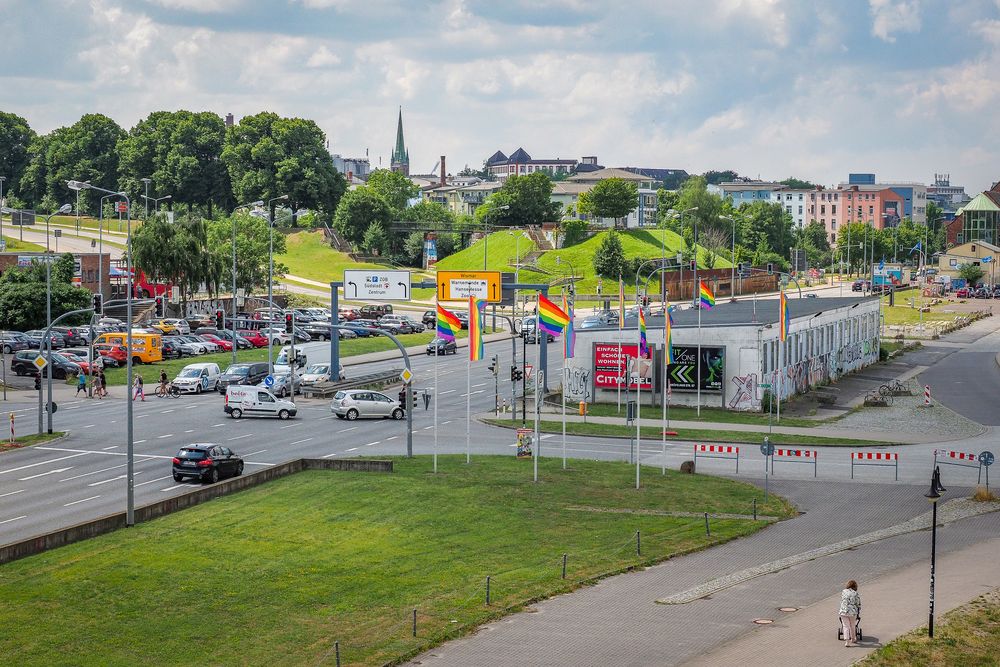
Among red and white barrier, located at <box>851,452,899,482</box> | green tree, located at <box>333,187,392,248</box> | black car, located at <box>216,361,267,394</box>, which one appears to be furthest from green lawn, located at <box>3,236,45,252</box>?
red and white barrier, located at <box>851,452,899,482</box>

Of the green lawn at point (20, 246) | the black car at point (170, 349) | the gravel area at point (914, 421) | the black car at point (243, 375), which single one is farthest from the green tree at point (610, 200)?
the black car at point (243, 375)

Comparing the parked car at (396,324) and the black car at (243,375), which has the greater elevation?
the parked car at (396,324)

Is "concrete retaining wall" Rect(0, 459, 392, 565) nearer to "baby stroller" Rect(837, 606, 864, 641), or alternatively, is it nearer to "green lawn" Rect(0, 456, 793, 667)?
"green lawn" Rect(0, 456, 793, 667)

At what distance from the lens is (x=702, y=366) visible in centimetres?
6238

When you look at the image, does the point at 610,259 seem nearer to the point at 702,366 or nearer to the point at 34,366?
the point at 702,366

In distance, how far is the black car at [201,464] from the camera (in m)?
41.3

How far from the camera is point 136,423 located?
5638cm

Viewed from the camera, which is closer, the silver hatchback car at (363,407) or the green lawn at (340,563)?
the green lawn at (340,563)

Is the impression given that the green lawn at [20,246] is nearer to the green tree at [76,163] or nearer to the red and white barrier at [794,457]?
the green tree at [76,163]

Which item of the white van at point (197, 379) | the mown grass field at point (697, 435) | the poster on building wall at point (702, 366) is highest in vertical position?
the poster on building wall at point (702, 366)

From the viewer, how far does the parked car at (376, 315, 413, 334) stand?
9981cm

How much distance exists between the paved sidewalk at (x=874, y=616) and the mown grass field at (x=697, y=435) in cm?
1906

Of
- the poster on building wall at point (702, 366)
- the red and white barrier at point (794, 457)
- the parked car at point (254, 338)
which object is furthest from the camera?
the parked car at point (254, 338)

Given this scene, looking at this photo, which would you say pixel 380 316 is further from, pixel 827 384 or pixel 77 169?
pixel 77 169
